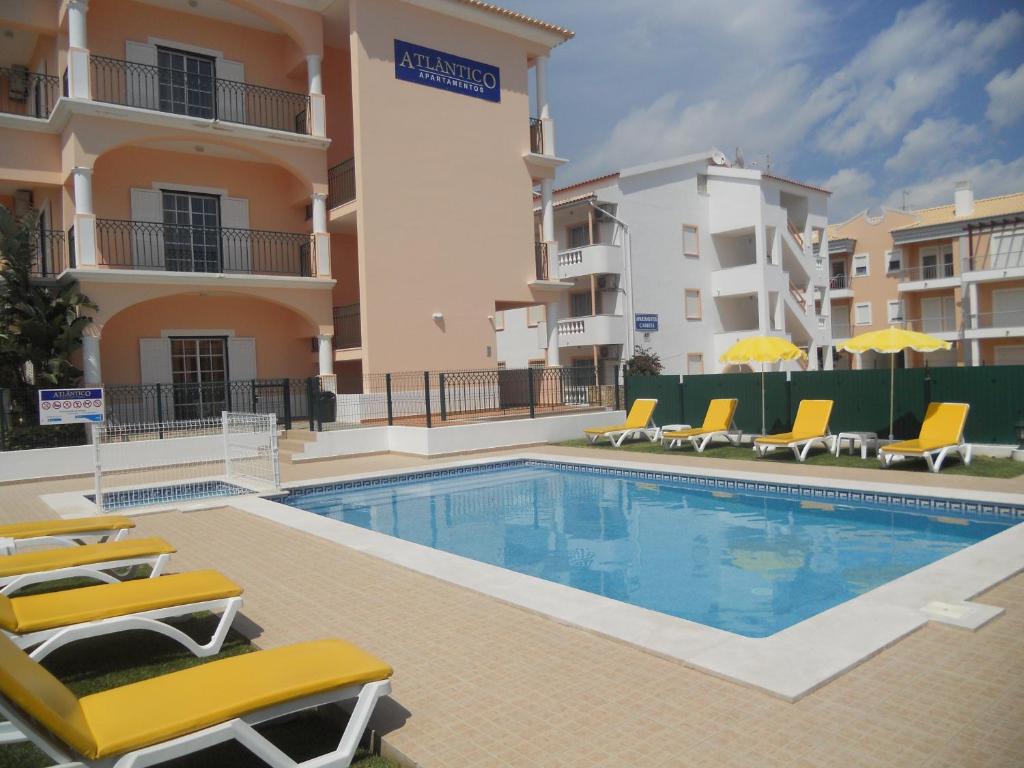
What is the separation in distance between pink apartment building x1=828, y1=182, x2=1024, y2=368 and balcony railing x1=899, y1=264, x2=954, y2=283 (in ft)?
0.16

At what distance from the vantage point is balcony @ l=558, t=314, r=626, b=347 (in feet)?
91.7

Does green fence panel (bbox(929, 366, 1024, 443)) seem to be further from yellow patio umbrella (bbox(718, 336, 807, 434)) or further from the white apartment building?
the white apartment building

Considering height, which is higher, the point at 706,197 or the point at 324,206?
the point at 706,197

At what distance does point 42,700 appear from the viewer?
2842 millimetres

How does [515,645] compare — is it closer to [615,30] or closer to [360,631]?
[360,631]

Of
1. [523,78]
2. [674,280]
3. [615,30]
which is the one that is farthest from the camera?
[674,280]

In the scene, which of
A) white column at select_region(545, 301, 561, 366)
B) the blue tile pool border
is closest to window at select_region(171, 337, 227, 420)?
the blue tile pool border

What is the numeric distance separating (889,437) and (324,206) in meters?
15.6

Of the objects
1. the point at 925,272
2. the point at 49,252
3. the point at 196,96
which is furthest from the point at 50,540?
the point at 925,272

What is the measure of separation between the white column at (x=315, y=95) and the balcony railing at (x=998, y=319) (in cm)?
3163

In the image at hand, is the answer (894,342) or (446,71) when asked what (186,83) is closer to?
(446,71)

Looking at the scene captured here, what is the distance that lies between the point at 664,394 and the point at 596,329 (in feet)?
29.7

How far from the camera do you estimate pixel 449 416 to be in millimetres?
18766

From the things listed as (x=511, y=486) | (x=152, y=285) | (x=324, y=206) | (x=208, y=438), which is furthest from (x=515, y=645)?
(x=324, y=206)
